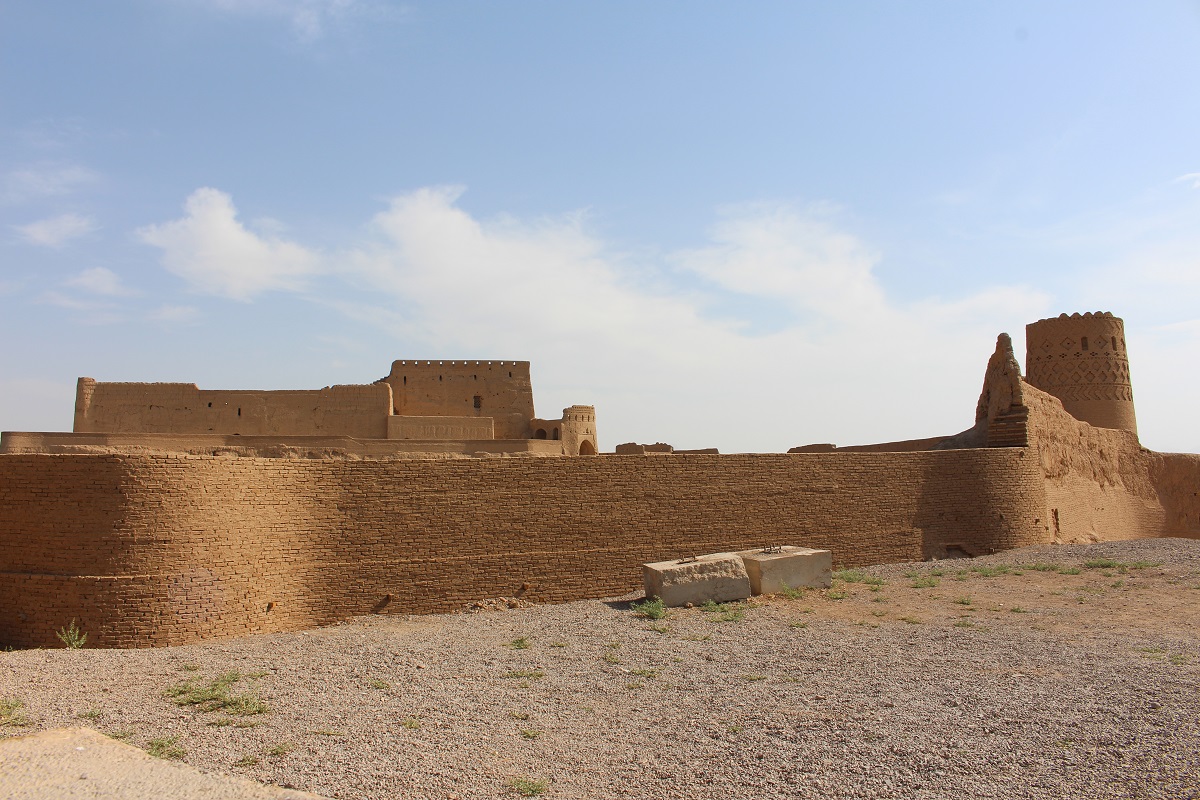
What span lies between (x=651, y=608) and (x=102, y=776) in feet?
22.2

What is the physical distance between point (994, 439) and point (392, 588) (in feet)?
45.1

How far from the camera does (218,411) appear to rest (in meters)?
20.1

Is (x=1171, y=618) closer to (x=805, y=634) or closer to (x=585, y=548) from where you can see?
(x=805, y=634)

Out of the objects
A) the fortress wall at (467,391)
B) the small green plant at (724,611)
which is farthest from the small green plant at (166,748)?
the fortress wall at (467,391)

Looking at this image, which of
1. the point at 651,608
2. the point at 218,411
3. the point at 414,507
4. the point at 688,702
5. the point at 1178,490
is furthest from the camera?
the point at 1178,490

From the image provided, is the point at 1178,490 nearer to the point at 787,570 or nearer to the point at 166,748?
the point at 787,570

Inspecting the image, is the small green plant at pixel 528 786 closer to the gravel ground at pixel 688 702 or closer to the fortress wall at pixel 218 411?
the gravel ground at pixel 688 702

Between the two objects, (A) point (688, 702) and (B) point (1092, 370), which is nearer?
(A) point (688, 702)

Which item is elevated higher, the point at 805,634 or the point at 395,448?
the point at 395,448

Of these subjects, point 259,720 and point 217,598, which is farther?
point 217,598

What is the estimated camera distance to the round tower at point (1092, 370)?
1001 inches

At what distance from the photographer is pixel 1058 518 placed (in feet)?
59.1

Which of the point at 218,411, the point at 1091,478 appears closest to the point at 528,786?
the point at 218,411

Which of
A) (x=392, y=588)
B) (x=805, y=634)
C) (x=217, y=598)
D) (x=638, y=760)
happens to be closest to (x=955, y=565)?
(x=805, y=634)
